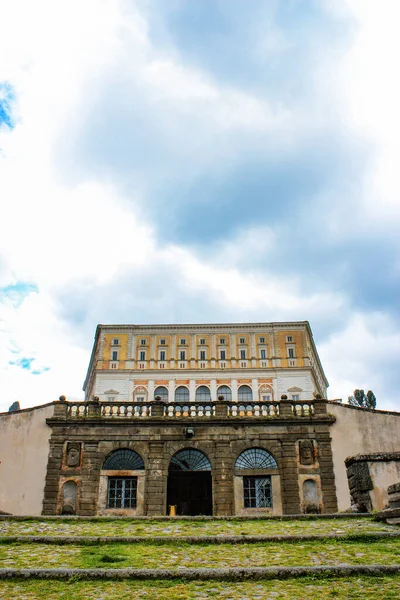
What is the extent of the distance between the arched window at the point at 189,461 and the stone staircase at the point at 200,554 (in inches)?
408

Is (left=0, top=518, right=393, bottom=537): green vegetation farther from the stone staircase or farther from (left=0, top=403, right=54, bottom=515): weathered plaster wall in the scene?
(left=0, top=403, right=54, bottom=515): weathered plaster wall

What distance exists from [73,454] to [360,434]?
1315 cm

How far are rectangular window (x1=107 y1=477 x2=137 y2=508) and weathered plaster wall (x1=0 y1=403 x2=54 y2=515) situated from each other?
304 cm

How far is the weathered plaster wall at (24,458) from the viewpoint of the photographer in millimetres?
23062

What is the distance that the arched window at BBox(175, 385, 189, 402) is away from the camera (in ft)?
207

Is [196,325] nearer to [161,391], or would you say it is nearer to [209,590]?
[161,391]

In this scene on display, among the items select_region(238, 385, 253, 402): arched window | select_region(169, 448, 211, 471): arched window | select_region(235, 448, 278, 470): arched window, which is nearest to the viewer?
select_region(235, 448, 278, 470): arched window

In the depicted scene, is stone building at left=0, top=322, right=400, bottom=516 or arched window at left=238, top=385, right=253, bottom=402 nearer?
stone building at left=0, top=322, right=400, bottom=516

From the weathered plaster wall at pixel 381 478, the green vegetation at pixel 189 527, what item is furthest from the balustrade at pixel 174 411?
the green vegetation at pixel 189 527

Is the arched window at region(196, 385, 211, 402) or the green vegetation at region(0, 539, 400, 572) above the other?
the arched window at region(196, 385, 211, 402)

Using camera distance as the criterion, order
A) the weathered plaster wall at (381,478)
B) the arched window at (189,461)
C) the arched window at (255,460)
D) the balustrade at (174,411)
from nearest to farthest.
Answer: the weathered plaster wall at (381,478), the arched window at (255,460), the arched window at (189,461), the balustrade at (174,411)

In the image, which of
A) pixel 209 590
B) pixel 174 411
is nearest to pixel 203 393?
pixel 174 411

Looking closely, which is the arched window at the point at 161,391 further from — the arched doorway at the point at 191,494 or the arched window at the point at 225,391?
the arched doorway at the point at 191,494

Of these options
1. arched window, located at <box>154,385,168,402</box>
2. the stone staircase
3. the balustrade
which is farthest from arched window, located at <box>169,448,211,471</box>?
arched window, located at <box>154,385,168,402</box>
